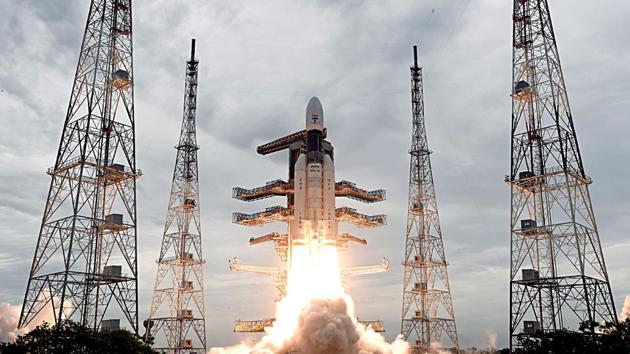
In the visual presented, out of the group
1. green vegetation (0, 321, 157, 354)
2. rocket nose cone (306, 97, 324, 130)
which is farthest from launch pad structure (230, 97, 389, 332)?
green vegetation (0, 321, 157, 354)

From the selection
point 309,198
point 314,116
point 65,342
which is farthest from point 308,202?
point 65,342

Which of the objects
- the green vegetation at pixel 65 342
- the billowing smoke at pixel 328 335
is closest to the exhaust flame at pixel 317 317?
the billowing smoke at pixel 328 335

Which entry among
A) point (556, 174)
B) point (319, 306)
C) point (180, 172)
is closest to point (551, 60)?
point (556, 174)

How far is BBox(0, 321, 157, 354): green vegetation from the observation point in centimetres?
5200

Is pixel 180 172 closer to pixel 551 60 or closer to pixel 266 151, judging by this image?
pixel 266 151

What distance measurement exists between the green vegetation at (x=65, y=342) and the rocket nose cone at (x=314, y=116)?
2852 centimetres

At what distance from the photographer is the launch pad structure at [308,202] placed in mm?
68188

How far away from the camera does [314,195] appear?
6862 cm

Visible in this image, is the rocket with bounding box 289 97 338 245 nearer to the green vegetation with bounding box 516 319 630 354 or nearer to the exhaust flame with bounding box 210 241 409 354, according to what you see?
the exhaust flame with bounding box 210 241 409 354

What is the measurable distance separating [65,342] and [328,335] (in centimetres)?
1958

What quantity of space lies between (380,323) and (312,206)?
18655mm

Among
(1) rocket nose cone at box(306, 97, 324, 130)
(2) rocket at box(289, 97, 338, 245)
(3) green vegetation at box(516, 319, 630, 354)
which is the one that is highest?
(1) rocket nose cone at box(306, 97, 324, 130)

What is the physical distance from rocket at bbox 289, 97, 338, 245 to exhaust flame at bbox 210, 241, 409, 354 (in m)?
1.24

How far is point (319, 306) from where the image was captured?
5669 centimetres
